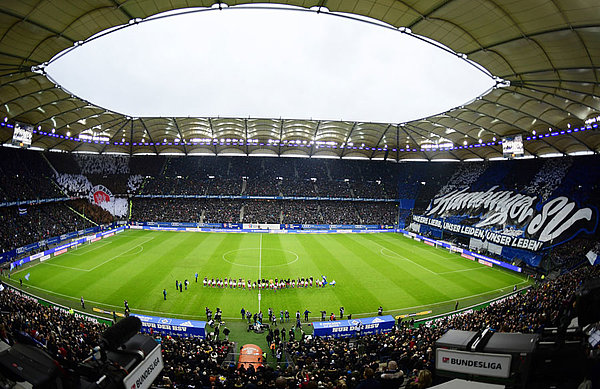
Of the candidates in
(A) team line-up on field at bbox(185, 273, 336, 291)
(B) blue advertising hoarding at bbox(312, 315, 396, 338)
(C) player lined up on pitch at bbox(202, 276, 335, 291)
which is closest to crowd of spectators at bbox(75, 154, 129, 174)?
(A) team line-up on field at bbox(185, 273, 336, 291)

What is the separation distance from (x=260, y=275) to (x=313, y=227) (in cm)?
2608

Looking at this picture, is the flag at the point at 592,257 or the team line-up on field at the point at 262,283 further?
the flag at the point at 592,257

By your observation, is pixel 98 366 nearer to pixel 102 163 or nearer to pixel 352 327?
pixel 352 327

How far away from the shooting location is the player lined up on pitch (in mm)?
26016

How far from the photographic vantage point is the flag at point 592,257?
27.4 m

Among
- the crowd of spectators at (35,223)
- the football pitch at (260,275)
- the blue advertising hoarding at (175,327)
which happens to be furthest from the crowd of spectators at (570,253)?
the crowd of spectators at (35,223)

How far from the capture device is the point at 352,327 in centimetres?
1844

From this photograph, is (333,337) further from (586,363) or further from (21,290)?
(21,290)

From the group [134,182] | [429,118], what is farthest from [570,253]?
[134,182]

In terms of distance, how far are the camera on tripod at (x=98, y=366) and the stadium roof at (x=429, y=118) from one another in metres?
16.3

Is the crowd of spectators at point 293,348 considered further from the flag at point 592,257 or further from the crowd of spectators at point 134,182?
the crowd of spectators at point 134,182

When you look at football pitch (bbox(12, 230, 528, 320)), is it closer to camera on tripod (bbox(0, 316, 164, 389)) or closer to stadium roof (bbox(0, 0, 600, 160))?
stadium roof (bbox(0, 0, 600, 160))

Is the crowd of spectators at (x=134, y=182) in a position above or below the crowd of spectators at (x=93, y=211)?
above

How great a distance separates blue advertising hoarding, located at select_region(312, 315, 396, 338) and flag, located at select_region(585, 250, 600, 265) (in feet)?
76.4
